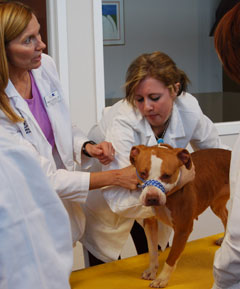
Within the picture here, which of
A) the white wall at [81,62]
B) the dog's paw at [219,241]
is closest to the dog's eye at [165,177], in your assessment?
the dog's paw at [219,241]

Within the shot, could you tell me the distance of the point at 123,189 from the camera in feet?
4.86

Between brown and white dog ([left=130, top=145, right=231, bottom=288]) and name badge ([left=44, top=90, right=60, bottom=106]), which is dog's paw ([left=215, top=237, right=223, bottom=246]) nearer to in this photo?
brown and white dog ([left=130, top=145, right=231, bottom=288])

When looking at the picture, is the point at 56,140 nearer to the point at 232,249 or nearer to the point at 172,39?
the point at 232,249

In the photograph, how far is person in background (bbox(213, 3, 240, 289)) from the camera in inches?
36.0

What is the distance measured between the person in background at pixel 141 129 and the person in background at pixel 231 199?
1.25 ft

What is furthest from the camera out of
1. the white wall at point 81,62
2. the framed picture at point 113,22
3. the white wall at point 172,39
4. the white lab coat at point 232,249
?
the white wall at point 172,39

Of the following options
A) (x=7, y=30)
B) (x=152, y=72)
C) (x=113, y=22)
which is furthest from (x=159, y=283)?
(x=113, y=22)

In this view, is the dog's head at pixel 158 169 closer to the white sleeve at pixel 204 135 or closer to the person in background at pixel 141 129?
the person in background at pixel 141 129

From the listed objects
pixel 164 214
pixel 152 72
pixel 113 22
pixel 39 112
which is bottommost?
pixel 164 214

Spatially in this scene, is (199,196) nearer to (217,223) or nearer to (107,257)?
(107,257)

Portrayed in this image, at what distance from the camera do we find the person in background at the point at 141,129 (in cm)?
146

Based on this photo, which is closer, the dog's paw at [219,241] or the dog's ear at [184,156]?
the dog's ear at [184,156]

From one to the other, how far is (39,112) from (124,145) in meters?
0.31

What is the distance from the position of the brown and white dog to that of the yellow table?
59mm
